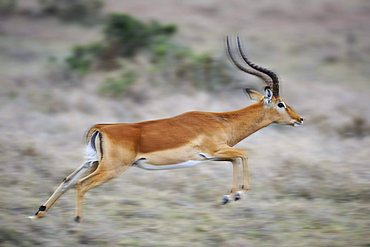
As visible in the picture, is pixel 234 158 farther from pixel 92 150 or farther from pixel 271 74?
pixel 92 150

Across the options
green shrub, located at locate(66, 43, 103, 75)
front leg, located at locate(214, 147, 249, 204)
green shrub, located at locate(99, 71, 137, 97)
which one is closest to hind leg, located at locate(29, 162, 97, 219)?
front leg, located at locate(214, 147, 249, 204)

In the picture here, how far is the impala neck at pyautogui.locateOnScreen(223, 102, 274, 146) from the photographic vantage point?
8523 millimetres

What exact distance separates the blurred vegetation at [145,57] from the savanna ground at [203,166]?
1.15 ft

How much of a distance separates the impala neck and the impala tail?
5.29 feet

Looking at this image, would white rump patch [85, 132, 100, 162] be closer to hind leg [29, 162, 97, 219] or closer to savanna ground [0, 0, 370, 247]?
hind leg [29, 162, 97, 219]

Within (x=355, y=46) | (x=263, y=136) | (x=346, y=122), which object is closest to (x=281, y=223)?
(x=263, y=136)

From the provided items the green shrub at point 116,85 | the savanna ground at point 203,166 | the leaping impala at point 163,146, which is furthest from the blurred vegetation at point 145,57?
the leaping impala at point 163,146

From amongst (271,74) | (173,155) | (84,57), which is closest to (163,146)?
(173,155)

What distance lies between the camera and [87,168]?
8.09 meters

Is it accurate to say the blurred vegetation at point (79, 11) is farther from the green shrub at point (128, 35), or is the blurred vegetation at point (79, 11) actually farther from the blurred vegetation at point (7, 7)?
the green shrub at point (128, 35)

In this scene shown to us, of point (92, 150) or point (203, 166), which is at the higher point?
point (203, 166)

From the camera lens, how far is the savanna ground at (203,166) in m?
7.82

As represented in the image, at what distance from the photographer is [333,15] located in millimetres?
26297

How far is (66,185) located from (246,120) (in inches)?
89.4
